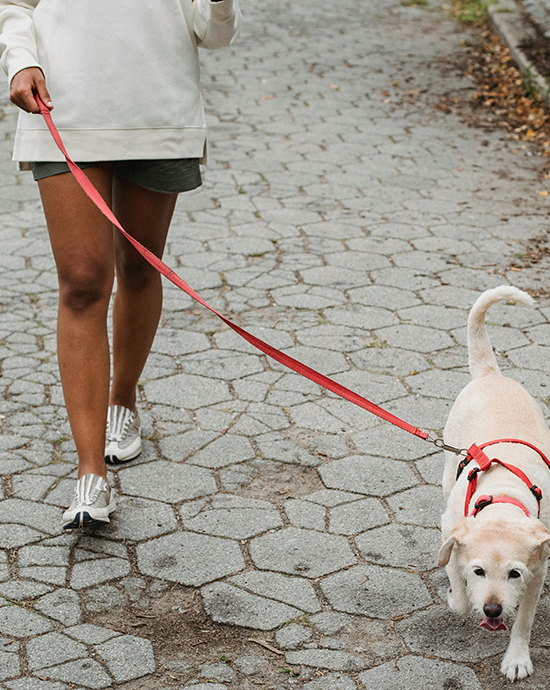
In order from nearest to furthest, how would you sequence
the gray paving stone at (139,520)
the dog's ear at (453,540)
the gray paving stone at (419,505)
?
the dog's ear at (453,540) → the gray paving stone at (139,520) → the gray paving stone at (419,505)

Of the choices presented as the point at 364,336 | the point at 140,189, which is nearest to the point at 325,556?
the point at 140,189

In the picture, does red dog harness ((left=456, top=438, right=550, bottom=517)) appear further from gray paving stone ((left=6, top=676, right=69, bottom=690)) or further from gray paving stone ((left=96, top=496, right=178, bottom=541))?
gray paving stone ((left=6, top=676, right=69, bottom=690))

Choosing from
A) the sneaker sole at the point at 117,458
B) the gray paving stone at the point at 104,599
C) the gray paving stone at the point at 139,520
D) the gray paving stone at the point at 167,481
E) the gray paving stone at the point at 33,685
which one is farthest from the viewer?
the sneaker sole at the point at 117,458

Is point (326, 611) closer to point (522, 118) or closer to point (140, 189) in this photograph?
point (140, 189)

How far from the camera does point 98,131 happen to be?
9.36 ft

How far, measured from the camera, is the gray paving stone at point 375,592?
2.81 metres

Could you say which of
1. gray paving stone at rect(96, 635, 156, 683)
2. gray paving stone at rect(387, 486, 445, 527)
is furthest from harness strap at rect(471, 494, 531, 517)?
gray paving stone at rect(96, 635, 156, 683)

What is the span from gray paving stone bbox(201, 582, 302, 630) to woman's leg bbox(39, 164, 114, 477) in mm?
605

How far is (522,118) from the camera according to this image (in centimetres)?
852

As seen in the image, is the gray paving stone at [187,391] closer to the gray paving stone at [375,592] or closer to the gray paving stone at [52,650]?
the gray paving stone at [375,592]

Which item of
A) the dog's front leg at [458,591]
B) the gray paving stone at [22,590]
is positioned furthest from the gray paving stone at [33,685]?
the dog's front leg at [458,591]

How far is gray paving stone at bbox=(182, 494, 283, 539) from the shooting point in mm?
3180

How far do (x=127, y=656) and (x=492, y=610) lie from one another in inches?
43.6

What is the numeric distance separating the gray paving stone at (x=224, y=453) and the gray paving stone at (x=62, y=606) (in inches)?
35.5
